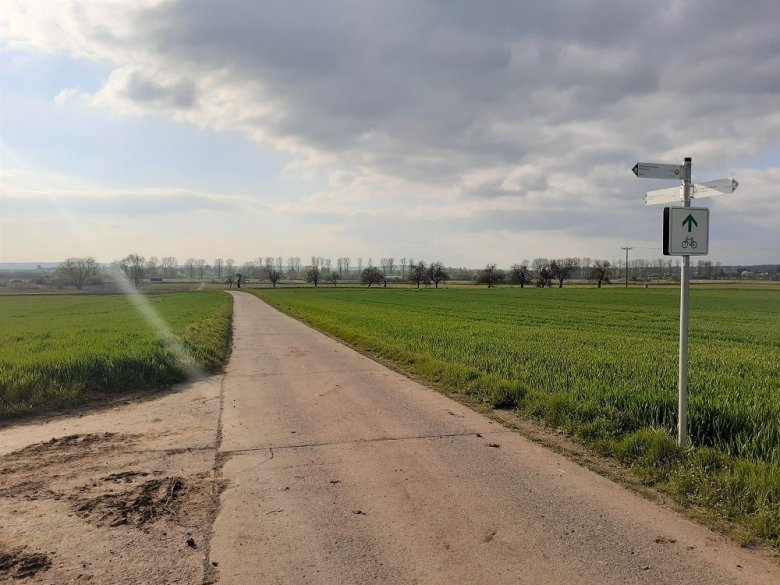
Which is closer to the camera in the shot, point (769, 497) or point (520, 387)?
point (769, 497)

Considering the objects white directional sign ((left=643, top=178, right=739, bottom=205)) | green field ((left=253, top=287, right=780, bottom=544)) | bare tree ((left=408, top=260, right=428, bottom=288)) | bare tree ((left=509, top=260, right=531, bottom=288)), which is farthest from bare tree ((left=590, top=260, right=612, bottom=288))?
white directional sign ((left=643, top=178, right=739, bottom=205))

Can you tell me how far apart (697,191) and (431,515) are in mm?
4586

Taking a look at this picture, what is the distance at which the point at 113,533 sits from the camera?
406 cm

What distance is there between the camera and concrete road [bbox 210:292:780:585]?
11.4ft

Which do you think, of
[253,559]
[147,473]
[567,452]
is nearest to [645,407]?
[567,452]

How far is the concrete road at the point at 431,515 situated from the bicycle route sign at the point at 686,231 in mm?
2613

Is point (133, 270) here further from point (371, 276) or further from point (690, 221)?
point (690, 221)

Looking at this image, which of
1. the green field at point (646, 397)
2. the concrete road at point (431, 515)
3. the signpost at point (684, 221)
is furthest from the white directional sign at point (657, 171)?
the concrete road at point (431, 515)

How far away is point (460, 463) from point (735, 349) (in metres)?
14.8

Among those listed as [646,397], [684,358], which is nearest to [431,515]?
[684,358]

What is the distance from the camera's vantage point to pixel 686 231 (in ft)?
18.3

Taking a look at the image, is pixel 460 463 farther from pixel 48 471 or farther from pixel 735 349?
pixel 735 349

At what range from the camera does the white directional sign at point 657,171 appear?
576 cm

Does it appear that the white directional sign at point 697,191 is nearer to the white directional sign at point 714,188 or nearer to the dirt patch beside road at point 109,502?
the white directional sign at point 714,188
